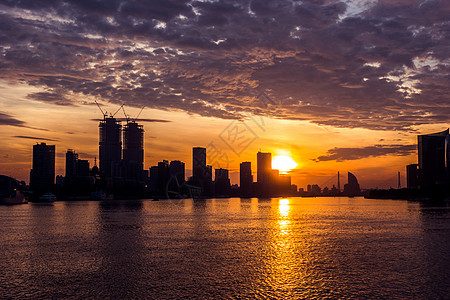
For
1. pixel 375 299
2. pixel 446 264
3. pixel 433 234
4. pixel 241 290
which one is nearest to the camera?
pixel 375 299

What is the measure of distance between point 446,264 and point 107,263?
4175 cm

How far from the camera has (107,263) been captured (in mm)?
52719

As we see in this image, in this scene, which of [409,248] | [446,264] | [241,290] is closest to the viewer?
[241,290]

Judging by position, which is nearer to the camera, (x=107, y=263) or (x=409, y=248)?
(x=107, y=263)

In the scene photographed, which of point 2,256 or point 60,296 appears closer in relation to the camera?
point 60,296

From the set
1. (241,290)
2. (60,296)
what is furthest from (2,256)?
(241,290)

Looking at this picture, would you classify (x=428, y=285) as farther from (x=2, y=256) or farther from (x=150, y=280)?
(x=2, y=256)

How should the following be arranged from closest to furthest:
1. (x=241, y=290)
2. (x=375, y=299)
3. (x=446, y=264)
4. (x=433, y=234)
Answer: (x=375, y=299)
(x=241, y=290)
(x=446, y=264)
(x=433, y=234)

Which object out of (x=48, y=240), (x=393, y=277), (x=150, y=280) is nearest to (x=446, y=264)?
(x=393, y=277)

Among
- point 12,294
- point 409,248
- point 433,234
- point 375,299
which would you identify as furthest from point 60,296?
point 433,234

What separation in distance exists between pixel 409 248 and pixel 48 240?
62.7 metres

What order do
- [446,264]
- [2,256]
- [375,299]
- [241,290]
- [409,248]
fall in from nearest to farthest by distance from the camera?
[375,299] → [241,290] → [446,264] → [2,256] → [409,248]

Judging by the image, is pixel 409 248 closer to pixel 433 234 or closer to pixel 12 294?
pixel 433 234

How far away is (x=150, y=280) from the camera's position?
43.2m
